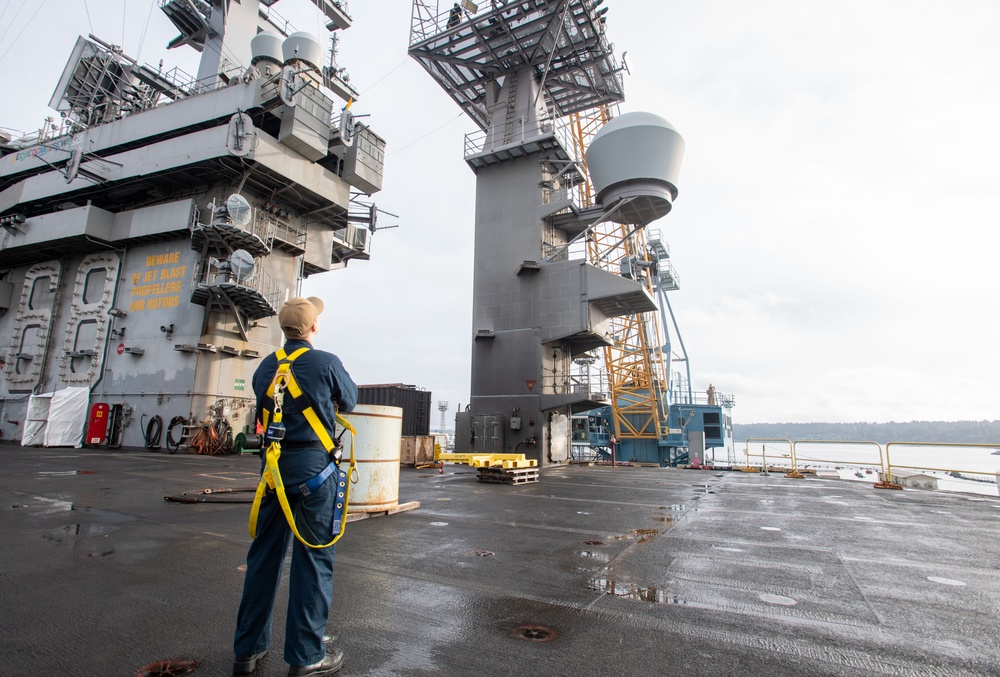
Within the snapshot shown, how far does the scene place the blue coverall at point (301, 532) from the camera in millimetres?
2342

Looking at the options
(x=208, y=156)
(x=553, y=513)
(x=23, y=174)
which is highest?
(x=23, y=174)

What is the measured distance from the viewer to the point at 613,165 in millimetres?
17250

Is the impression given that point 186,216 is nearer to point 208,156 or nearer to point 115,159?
point 208,156

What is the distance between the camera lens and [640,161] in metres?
16.8

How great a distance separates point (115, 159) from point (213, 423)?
550 inches

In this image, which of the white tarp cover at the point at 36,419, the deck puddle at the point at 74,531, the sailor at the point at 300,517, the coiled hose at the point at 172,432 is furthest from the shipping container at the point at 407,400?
the sailor at the point at 300,517

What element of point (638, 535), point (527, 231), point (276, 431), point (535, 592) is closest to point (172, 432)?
point (527, 231)

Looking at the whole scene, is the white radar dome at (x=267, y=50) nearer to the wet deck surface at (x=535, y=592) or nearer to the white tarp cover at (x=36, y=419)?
the white tarp cover at (x=36, y=419)

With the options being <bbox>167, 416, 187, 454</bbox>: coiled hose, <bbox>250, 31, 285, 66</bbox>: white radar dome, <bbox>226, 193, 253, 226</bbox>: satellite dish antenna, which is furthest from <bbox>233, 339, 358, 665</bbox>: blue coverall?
<bbox>250, 31, 285, 66</bbox>: white radar dome

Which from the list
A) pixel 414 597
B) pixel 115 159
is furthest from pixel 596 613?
pixel 115 159

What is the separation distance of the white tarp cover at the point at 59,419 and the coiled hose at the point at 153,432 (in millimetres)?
3708

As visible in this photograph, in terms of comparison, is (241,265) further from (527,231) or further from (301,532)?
(301,532)

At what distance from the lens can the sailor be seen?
2342 mm

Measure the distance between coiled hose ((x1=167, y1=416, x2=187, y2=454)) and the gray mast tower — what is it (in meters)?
11.1
